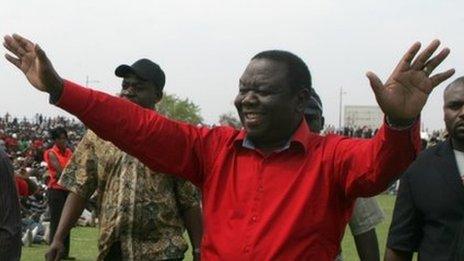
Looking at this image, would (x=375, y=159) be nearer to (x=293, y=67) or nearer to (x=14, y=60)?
(x=293, y=67)

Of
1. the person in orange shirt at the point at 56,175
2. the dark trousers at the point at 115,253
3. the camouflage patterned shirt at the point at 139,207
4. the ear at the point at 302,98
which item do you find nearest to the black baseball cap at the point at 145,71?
the camouflage patterned shirt at the point at 139,207

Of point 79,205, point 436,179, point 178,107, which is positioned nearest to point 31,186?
point 79,205

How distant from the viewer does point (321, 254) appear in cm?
318

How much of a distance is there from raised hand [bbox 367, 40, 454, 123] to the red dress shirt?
26 centimetres

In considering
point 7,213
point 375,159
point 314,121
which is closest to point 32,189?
point 7,213

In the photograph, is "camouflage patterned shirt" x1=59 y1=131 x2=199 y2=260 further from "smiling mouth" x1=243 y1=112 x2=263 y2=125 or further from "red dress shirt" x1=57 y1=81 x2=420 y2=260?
"smiling mouth" x1=243 y1=112 x2=263 y2=125

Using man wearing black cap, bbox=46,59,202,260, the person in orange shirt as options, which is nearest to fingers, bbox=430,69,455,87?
man wearing black cap, bbox=46,59,202,260

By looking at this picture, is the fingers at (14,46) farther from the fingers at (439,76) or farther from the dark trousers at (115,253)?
the dark trousers at (115,253)

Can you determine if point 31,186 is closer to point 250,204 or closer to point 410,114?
point 250,204

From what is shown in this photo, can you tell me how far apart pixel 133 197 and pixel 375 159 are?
1.93 meters

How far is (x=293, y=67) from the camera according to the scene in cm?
334

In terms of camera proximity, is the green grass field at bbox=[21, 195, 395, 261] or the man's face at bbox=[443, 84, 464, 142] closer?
the man's face at bbox=[443, 84, 464, 142]

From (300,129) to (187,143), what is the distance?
1.46ft

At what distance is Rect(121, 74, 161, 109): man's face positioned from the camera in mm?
4707
